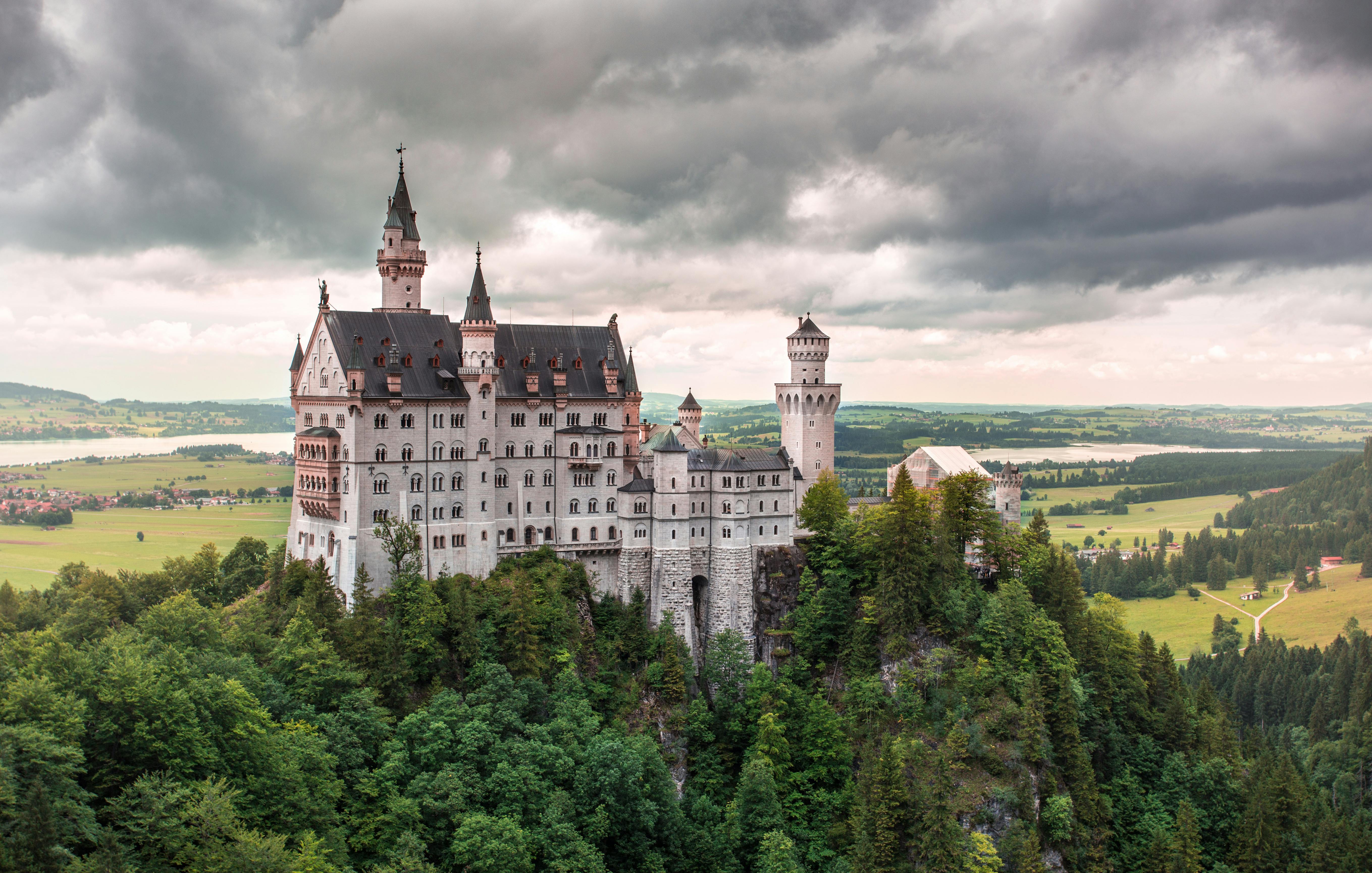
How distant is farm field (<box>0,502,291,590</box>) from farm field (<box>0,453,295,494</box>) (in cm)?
1672

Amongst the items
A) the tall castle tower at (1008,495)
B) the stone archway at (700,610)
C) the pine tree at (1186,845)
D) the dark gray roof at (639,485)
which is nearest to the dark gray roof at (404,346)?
the dark gray roof at (639,485)

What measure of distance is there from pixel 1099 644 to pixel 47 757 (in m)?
73.9

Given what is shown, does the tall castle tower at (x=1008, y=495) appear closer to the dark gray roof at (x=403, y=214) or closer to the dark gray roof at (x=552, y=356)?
the dark gray roof at (x=552, y=356)

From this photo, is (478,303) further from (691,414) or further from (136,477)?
(136,477)

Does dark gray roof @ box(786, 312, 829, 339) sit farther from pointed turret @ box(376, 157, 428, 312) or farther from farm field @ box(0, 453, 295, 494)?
farm field @ box(0, 453, 295, 494)

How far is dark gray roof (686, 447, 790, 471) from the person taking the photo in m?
85.1

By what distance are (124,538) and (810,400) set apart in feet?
290

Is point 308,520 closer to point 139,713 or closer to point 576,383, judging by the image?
point 576,383

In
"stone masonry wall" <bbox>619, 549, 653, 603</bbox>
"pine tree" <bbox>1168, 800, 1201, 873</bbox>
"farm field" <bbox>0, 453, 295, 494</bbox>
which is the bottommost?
"pine tree" <bbox>1168, 800, 1201, 873</bbox>

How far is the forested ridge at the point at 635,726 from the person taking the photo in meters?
50.7

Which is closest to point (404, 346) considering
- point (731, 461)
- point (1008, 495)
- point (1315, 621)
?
point (731, 461)

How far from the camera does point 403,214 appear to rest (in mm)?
85250

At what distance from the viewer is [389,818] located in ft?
191

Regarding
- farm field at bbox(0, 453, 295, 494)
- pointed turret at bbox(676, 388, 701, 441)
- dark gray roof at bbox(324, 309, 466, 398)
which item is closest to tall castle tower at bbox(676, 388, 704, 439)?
pointed turret at bbox(676, 388, 701, 441)
